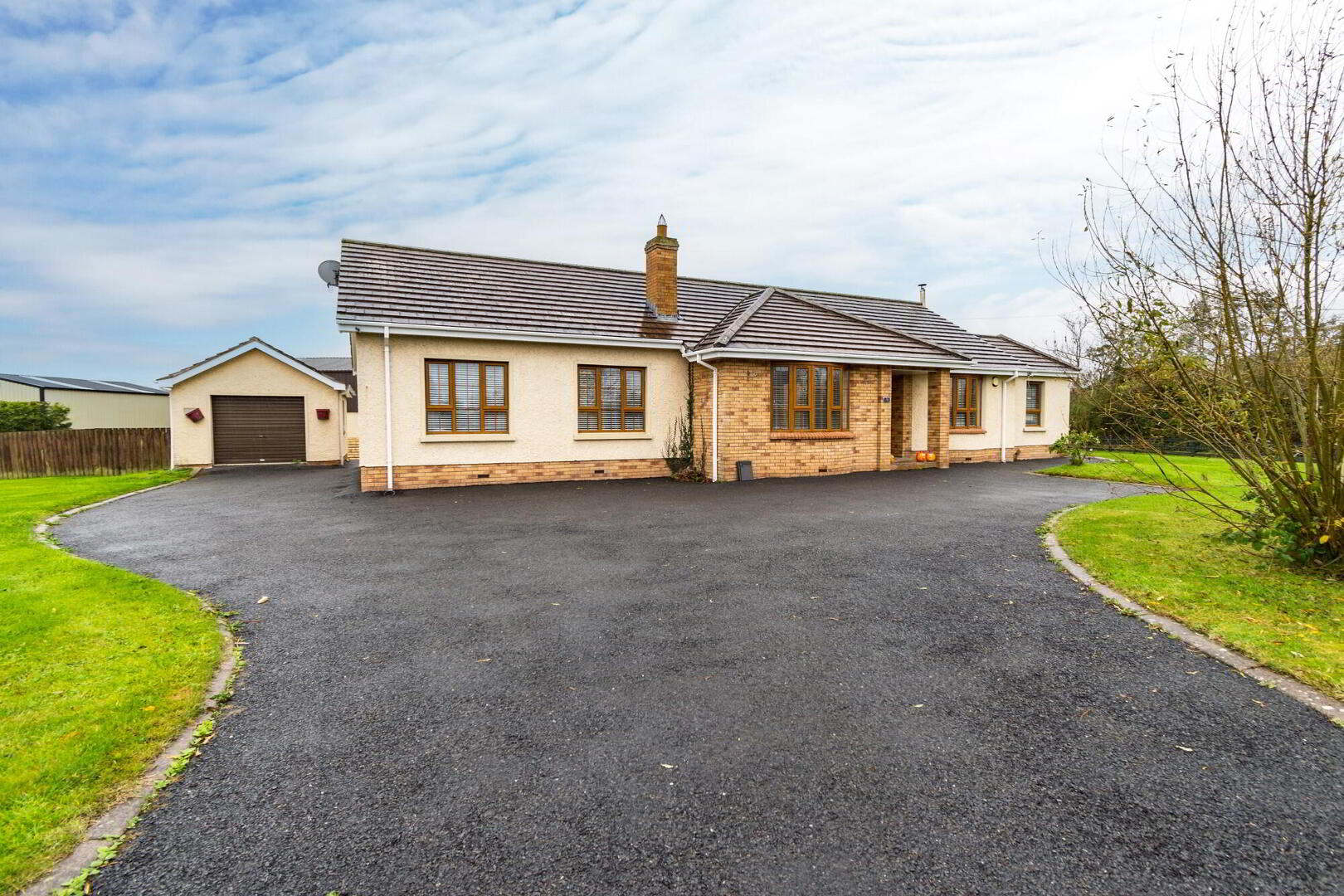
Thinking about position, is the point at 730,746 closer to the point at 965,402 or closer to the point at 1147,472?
the point at 1147,472

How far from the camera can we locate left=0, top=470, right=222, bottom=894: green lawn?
7.70 ft

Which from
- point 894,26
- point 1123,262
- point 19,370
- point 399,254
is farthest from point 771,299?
point 19,370

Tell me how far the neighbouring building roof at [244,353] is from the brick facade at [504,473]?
398 inches

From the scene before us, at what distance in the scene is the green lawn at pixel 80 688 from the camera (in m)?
2.35

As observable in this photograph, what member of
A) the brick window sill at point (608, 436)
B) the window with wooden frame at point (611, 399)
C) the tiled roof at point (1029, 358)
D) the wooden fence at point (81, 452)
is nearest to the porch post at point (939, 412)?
the tiled roof at point (1029, 358)

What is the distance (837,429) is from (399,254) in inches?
479

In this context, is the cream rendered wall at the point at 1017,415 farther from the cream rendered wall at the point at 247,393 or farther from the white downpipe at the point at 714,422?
the cream rendered wall at the point at 247,393

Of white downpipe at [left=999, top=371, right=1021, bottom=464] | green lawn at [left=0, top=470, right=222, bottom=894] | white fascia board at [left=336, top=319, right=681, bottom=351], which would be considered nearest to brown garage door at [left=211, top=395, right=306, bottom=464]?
white fascia board at [left=336, top=319, right=681, bottom=351]

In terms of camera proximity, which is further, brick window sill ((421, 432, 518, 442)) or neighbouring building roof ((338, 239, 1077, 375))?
neighbouring building roof ((338, 239, 1077, 375))

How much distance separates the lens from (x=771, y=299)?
53.5ft

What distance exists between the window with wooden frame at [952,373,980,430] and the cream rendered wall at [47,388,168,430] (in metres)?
40.0

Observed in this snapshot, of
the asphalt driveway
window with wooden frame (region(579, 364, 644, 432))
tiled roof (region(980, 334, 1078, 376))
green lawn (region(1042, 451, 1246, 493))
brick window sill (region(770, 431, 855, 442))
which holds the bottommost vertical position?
the asphalt driveway

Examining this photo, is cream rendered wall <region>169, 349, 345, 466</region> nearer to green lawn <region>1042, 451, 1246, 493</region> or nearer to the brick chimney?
the brick chimney

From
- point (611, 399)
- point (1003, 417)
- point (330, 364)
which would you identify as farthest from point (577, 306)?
point (330, 364)
